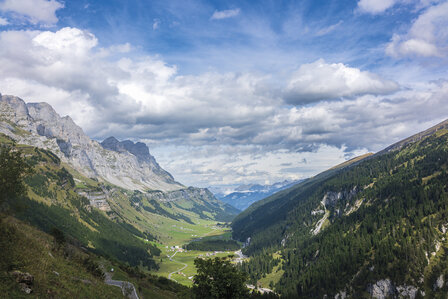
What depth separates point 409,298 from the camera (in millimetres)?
162250

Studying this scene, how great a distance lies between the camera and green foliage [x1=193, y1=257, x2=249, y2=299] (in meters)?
51.6

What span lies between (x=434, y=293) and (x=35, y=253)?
662ft

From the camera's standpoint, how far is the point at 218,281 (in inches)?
2053

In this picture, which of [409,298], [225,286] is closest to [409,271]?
[409,298]

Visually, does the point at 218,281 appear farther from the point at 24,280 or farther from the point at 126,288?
the point at 24,280

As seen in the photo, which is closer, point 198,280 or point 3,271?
point 3,271

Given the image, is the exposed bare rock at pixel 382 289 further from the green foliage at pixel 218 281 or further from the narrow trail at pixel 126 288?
the narrow trail at pixel 126 288

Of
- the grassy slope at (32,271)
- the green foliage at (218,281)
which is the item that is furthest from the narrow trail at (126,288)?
the grassy slope at (32,271)

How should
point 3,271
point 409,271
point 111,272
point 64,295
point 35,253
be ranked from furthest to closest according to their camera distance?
point 409,271
point 111,272
point 35,253
point 64,295
point 3,271

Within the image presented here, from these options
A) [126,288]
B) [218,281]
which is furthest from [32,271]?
[126,288]

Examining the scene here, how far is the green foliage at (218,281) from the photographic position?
5159 cm

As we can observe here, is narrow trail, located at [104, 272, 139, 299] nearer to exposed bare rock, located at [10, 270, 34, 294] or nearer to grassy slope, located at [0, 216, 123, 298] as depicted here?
grassy slope, located at [0, 216, 123, 298]

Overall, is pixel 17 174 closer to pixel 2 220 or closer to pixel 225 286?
pixel 2 220

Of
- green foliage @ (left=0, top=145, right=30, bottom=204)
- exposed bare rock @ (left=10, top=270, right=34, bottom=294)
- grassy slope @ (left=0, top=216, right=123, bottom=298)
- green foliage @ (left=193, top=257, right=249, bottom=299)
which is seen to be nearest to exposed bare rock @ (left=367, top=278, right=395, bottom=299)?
green foliage @ (left=193, top=257, right=249, bottom=299)
